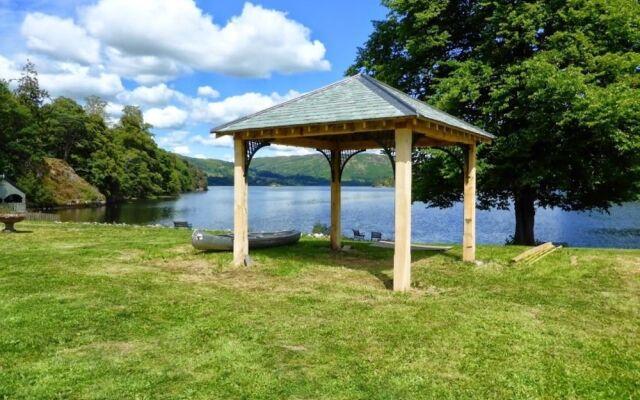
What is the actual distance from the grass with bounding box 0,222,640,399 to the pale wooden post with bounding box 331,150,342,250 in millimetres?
3078

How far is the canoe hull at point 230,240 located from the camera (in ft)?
51.7

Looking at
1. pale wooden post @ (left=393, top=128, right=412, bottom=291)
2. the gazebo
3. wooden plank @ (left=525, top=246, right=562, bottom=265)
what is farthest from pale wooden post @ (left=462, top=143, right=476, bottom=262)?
pale wooden post @ (left=393, top=128, right=412, bottom=291)

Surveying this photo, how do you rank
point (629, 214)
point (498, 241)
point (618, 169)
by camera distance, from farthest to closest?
point (629, 214), point (498, 241), point (618, 169)

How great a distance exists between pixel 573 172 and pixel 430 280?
9879mm

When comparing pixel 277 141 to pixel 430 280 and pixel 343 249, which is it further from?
pixel 430 280

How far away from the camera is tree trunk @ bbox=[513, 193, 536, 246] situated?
67.5 ft

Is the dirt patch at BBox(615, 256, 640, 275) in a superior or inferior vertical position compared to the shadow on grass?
superior

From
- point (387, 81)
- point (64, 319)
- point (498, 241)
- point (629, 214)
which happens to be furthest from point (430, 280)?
point (629, 214)

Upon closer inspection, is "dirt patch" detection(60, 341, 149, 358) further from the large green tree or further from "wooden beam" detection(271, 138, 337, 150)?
A: the large green tree

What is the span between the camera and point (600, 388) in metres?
5.75

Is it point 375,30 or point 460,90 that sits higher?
point 375,30

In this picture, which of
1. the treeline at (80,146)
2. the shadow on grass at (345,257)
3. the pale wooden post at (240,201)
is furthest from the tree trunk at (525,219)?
the treeline at (80,146)

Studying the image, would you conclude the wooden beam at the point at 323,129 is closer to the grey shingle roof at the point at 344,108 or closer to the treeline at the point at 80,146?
the grey shingle roof at the point at 344,108

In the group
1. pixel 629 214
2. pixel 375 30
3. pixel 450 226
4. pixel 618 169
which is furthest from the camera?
pixel 629 214
